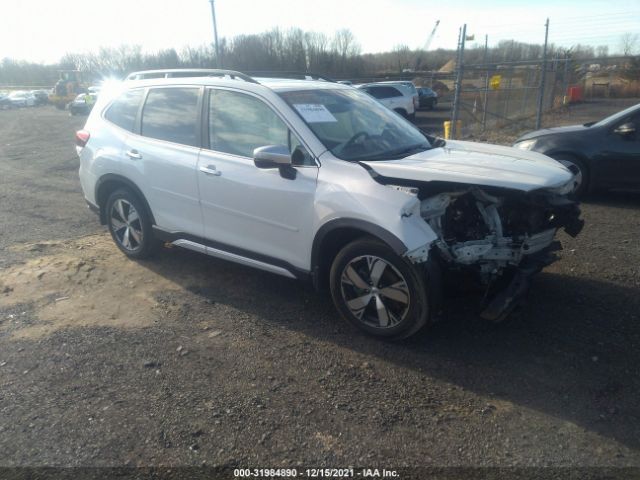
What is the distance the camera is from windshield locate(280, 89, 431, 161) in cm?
407

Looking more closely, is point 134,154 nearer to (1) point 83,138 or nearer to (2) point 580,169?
(1) point 83,138

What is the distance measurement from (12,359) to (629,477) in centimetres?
395

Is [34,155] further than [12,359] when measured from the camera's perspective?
Yes

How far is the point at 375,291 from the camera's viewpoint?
375 centimetres

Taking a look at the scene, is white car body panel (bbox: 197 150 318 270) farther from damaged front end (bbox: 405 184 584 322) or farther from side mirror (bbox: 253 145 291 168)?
damaged front end (bbox: 405 184 584 322)

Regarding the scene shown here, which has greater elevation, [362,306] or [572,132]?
[572,132]

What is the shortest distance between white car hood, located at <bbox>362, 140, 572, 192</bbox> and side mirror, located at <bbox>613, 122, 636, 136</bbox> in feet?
12.2

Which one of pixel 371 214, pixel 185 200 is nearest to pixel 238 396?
pixel 371 214

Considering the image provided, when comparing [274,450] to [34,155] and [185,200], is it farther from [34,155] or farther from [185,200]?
[34,155]

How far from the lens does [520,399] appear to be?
3141 millimetres

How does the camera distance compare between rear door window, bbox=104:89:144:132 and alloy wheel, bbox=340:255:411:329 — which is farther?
rear door window, bbox=104:89:144:132

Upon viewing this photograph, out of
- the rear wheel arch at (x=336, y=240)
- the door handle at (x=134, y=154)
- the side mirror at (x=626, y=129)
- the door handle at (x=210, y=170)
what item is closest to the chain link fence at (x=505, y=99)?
the side mirror at (x=626, y=129)

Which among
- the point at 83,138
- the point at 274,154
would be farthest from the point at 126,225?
the point at 274,154

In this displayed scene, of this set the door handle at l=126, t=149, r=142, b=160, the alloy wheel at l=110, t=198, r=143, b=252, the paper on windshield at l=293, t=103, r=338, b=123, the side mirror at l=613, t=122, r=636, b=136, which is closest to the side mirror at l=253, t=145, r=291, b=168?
the paper on windshield at l=293, t=103, r=338, b=123
